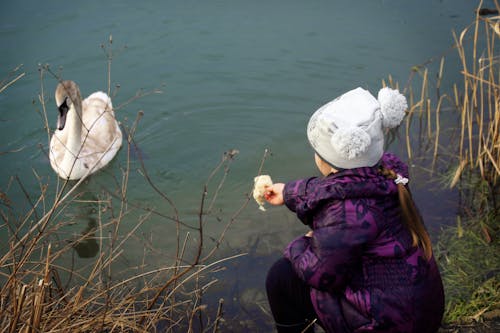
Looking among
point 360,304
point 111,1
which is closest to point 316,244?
point 360,304

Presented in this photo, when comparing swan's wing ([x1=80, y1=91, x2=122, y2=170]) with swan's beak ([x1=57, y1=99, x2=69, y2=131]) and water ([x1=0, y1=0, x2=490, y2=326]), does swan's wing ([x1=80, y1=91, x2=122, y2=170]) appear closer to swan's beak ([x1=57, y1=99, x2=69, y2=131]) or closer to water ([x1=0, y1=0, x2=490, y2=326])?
Result: water ([x1=0, y1=0, x2=490, y2=326])

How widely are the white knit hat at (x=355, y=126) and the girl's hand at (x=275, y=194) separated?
0.33m

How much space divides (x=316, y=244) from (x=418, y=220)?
42cm

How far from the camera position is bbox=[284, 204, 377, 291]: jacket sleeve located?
198 cm

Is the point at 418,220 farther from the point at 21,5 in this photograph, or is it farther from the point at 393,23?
the point at 21,5

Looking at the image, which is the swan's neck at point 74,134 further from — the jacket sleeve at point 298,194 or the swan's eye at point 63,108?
the jacket sleeve at point 298,194

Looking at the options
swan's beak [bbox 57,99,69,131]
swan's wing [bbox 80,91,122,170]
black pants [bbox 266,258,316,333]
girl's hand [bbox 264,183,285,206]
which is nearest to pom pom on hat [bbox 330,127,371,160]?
girl's hand [bbox 264,183,285,206]

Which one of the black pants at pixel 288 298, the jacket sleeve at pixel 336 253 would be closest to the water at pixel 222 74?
the black pants at pixel 288 298

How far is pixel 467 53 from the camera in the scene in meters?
6.84

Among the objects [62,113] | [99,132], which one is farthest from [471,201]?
[99,132]

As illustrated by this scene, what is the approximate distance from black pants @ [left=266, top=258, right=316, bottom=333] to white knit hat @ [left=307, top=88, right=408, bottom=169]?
0.61 m

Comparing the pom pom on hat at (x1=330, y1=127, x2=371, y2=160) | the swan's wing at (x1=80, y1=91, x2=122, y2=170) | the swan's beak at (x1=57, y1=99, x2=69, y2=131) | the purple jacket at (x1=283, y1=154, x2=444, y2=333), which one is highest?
the pom pom on hat at (x1=330, y1=127, x2=371, y2=160)

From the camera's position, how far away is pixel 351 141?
6.57 feet

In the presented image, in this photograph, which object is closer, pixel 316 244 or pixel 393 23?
pixel 316 244
